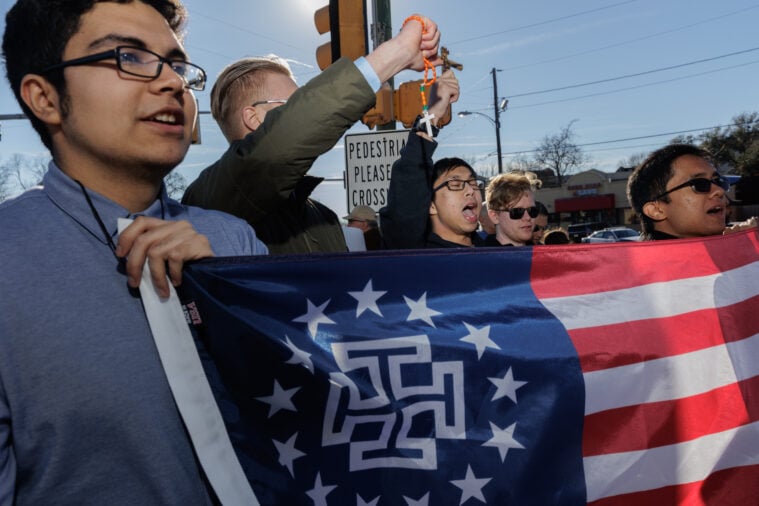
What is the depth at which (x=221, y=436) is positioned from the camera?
1.54m

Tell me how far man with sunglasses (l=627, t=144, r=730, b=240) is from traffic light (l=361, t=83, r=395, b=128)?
337 centimetres

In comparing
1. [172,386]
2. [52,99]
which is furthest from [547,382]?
Result: [52,99]

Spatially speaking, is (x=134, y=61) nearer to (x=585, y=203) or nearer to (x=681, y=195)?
(x=681, y=195)

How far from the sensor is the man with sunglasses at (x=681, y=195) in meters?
3.29

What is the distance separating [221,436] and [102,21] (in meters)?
1.11

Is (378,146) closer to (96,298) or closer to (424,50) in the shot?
(424,50)

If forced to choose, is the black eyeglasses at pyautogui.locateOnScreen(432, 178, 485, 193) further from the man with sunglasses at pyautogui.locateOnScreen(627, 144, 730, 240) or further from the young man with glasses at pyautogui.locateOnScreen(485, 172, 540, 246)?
the young man with glasses at pyautogui.locateOnScreen(485, 172, 540, 246)

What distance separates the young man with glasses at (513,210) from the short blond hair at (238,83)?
2.94m

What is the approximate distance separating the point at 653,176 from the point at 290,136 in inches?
97.4

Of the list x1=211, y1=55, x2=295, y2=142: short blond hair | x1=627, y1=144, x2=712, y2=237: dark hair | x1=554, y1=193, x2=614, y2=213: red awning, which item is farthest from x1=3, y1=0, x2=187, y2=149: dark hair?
x1=554, y1=193, x2=614, y2=213: red awning

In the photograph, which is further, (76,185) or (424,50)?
(424,50)

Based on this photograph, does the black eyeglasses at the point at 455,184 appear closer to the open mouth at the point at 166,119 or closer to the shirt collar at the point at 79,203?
the open mouth at the point at 166,119

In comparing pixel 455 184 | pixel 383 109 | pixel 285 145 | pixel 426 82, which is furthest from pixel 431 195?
pixel 383 109

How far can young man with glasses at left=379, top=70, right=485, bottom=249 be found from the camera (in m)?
3.07
